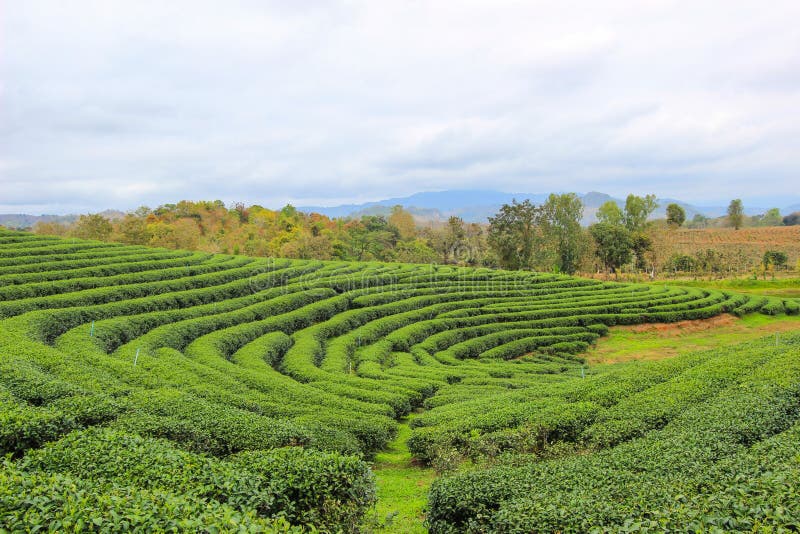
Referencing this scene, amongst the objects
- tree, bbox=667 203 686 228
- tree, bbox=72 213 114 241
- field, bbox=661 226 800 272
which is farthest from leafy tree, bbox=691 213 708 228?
tree, bbox=72 213 114 241

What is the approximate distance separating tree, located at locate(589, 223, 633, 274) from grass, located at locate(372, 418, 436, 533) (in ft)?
188

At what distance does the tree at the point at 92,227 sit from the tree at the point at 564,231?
57.5m

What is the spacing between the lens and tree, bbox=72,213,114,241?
59781 mm

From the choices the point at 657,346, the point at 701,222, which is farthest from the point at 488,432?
the point at 701,222

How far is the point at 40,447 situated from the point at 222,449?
307 centimetres

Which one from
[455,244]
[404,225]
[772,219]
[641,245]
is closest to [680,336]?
[641,245]

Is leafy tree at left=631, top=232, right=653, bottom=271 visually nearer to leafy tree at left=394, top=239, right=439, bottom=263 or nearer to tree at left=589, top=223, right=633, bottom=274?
tree at left=589, top=223, right=633, bottom=274

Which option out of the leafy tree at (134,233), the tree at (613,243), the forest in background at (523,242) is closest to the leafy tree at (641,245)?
the forest in background at (523,242)

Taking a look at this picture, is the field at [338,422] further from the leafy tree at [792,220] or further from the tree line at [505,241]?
the leafy tree at [792,220]

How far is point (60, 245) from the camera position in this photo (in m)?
32.3

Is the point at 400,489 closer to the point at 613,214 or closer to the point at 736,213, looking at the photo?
the point at 613,214

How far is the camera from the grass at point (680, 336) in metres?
30.1

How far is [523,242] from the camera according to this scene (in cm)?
6194

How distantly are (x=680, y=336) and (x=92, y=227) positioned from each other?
65349mm
